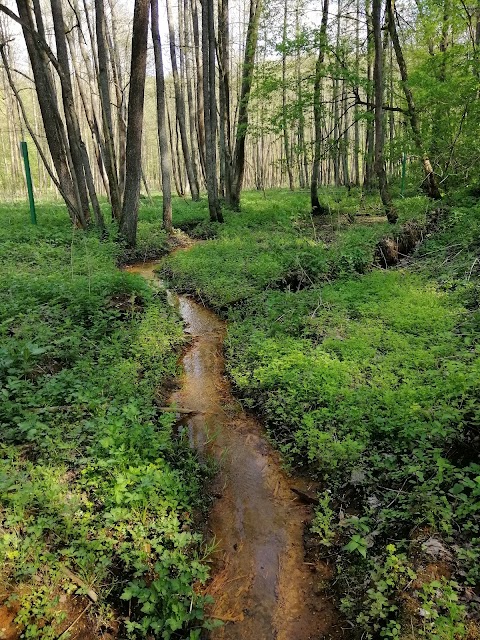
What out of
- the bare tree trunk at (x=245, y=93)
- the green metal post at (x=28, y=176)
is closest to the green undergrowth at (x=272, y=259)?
the bare tree trunk at (x=245, y=93)

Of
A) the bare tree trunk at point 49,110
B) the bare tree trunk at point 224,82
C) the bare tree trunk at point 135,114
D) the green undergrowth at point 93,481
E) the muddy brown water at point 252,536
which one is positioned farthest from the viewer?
the bare tree trunk at point 224,82

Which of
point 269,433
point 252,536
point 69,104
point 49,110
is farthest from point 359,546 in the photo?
point 49,110

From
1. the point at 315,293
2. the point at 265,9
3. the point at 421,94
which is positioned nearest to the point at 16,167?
the point at 265,9

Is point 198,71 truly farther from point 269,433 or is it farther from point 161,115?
point 269,433

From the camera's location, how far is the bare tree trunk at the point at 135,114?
909cm

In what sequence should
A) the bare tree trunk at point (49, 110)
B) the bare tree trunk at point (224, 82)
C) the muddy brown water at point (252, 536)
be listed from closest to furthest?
the muddy brown water at point (252, 536)
the bare tree trunk at point (49, 110)
the bare tree trunk at point (224, 82)

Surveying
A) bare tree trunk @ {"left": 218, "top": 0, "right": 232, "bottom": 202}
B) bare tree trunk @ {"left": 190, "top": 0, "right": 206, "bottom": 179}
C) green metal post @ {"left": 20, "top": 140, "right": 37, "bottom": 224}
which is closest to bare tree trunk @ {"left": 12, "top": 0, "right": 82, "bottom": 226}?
green metal post @ {"left": 20, "top": 140, "right": 37, "bottom": 224}

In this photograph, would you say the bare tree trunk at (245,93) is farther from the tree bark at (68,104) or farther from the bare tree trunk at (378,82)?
the tree bark at (68,104)

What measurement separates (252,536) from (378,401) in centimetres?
180

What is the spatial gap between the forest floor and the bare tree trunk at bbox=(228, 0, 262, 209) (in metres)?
8.95

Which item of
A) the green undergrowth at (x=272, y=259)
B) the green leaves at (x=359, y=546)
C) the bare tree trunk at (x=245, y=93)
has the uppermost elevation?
the bare tree trunk at (x=245, y=93)

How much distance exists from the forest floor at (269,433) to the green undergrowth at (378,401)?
2 cm

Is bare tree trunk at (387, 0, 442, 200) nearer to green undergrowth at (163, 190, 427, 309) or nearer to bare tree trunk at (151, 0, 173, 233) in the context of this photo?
green undergrowth at (163, 190, 427, 309)

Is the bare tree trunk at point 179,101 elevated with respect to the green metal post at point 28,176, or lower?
elevated
